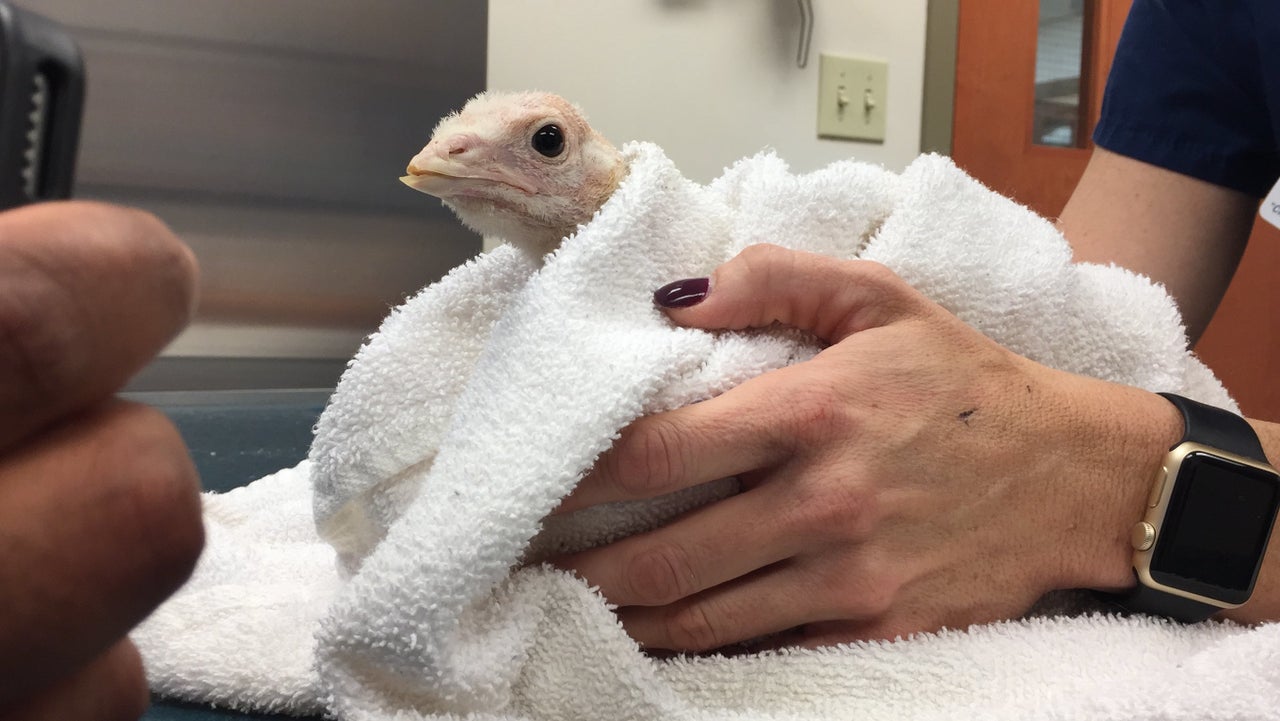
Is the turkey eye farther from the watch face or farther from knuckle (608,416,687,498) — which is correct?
the watch face

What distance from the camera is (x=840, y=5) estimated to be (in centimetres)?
137

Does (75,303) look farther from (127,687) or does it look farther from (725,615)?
(725,615)

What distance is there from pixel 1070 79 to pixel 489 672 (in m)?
1.52

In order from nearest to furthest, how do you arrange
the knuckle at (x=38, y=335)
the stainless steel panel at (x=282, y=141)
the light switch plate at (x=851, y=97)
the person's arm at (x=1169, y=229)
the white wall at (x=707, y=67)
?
the knuckle at (x=38, y=335) < the person's arm at (x=1169, y=229) < the stainless steel panel at (x=282, y=141) < the white wall at (x=707, y=67) < the light switch plate at (x=851, y=97)

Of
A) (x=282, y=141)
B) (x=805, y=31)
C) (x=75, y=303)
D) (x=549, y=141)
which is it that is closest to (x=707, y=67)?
(x=805, y=31)

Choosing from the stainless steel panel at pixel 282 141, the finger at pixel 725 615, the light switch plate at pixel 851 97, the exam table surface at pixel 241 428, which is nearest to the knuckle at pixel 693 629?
the finger at pixel 725 615

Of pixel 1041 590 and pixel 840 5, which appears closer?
pixel 1041 590

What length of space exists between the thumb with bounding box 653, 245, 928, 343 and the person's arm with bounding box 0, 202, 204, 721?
24 centimetres

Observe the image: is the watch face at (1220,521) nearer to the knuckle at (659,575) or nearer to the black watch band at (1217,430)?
the black watch band at (1217,430)

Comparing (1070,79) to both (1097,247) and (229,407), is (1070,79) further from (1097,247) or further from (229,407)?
(229,407)

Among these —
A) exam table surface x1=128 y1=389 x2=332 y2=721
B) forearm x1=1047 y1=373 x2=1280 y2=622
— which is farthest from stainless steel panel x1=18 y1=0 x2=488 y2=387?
forearm x1=1047 y1=373 x2=1280 y2=622

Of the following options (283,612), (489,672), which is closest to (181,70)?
(283,612)

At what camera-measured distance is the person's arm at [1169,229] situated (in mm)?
768

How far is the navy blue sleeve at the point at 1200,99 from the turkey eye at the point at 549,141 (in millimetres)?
679
